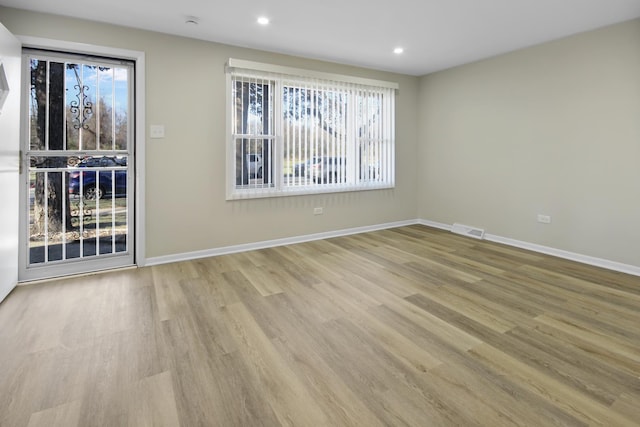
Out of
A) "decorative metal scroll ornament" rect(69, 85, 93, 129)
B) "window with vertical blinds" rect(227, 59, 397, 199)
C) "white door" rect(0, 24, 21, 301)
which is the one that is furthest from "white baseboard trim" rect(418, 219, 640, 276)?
"white door" rect(0, 24, 21, 301)

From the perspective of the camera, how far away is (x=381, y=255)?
163 inches

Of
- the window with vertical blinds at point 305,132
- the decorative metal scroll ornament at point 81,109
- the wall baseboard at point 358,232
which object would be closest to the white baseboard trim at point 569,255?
the wall baseboard at point 358,232

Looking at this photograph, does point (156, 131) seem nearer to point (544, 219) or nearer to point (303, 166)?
point (303, 166)

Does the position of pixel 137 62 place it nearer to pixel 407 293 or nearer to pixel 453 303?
pixel 407 293

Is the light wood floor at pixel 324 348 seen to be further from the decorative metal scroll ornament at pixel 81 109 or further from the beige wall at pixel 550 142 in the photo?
the decorative metal scroll ornament at pixel 81 109

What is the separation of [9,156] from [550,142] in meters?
5.47

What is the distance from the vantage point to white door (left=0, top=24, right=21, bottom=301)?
2.60 m

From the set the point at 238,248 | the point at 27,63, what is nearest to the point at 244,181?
the point at 238,248

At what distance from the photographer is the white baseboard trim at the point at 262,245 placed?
3.86 meters

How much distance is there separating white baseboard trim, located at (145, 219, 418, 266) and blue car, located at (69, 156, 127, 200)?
0.84 metres

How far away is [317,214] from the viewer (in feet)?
16.2

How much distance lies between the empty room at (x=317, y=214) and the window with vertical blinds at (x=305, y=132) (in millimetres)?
32

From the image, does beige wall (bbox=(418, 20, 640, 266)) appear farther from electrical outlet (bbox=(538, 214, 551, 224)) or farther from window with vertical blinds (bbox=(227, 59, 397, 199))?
window with vertical blinds (bbox=(227, 59, 397, 199))

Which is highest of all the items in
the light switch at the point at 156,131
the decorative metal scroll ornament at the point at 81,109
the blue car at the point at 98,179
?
the decorative metal scroll ornament at the point at 81,109
